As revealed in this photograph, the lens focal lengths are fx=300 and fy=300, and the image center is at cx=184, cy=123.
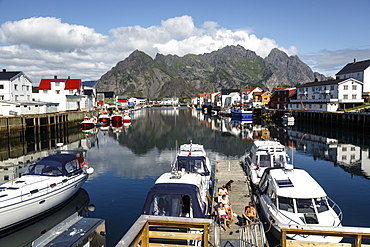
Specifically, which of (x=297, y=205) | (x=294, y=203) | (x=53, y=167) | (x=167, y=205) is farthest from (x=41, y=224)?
(x=297, y=205)

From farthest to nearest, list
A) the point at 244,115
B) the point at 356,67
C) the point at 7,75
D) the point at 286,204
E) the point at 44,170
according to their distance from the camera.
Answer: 1. the point at 356,67
2. the point at 244,115
3. the point at 7,75
4. the point at 44,170
5. the point at 286,204

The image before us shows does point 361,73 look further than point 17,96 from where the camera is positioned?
Yes

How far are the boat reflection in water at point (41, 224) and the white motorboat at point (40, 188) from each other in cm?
44

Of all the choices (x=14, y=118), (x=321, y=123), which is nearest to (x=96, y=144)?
(x=14, y=118)

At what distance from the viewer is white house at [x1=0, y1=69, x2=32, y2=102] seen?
3098 inches

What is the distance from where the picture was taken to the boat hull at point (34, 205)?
53.0ft

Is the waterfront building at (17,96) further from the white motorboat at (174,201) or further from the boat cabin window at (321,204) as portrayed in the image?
the boat cabin window at (321,204)

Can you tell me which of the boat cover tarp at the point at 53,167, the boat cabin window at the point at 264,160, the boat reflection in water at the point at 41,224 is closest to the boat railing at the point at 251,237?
the boat reflection in water at the point at 41,224

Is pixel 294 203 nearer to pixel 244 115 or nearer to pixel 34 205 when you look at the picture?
pixel 34 205

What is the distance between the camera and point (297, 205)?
14.9 metres

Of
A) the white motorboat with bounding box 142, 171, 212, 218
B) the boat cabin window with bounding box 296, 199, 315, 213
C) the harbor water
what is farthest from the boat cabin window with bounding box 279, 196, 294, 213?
the white motorboat with bounding box 142, 171, 212, 218

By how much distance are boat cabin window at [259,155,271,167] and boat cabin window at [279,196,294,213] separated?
401 inches

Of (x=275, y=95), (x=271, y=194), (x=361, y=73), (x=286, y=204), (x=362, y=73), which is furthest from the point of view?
(x=275, y=95)

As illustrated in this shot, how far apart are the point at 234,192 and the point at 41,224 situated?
12.4m
